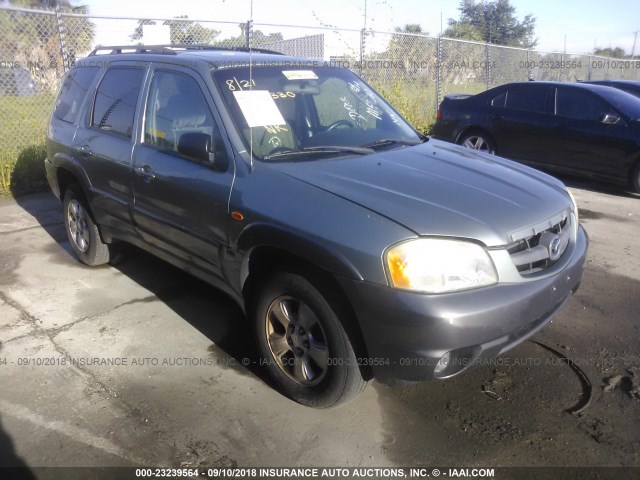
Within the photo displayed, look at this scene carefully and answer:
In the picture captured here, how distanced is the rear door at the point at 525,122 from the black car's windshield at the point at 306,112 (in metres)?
5.01

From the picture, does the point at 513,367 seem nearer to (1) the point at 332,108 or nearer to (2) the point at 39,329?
(1) the point at 332,108

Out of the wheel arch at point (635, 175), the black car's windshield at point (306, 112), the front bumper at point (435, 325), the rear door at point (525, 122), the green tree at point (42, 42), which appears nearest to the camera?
the front bumper at point (435, 325)

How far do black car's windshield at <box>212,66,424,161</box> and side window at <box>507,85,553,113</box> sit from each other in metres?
5.22

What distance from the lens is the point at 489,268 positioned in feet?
8.39

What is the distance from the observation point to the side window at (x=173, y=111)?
3.41 meters

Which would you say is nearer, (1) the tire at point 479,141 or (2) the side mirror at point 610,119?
(2) the side mirror at point 610,119

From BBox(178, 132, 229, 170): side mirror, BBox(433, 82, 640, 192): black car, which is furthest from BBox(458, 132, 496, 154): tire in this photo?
BBox(178, 132, 229, 170): side mirror

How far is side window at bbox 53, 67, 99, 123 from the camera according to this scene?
185 inches

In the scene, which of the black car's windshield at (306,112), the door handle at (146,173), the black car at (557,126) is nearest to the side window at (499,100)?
the black car at (557,126)

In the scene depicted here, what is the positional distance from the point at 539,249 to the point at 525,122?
638 centimetres

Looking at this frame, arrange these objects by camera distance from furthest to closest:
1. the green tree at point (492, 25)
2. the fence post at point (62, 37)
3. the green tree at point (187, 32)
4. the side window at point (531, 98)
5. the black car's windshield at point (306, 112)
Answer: the green tree at point (492, 25), the green tree at point (187, 32), the side window at point (531, 98), the fence post at point (62, 37), the black car's windshield at point (306, 112)

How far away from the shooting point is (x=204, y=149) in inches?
124

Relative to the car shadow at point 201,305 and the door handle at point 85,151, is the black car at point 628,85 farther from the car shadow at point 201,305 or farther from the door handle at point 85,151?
the door handle at point 85,151

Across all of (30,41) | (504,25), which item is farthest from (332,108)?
(504,25)
